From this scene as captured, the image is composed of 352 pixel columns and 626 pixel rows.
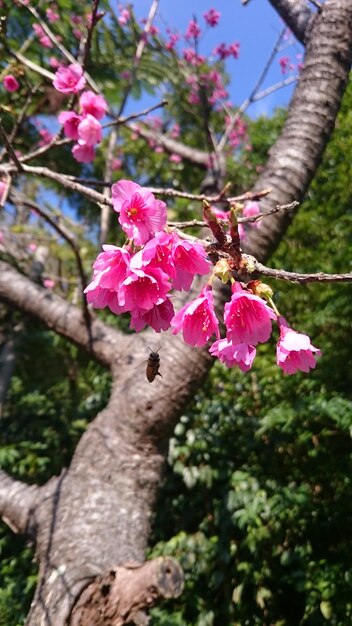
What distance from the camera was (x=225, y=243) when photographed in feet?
2.88

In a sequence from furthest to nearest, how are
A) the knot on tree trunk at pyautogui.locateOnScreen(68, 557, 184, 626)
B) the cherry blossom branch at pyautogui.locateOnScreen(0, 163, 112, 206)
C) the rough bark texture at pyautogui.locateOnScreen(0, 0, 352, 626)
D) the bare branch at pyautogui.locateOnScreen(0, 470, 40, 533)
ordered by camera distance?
the bare branch at pyautogui.locateOnScreen(0, 470, 40, 533)
the rough bark texture at pyautogui.locateOnScreen(0, 0, 352, 626)
the knot on tree trunk at pyautogui.locateOnScreen(68, 557, 184, 626)
the cherry blossom branch at pyautogui.locateOnScreen(0, 163, 112, 206)

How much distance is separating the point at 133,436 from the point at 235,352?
1.10m

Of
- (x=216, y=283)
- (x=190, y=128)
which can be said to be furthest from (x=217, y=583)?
(x=190, y=128)

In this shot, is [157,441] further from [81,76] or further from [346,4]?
[346,4]

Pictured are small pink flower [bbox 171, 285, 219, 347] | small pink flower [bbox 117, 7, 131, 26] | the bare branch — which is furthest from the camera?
small pink flower [bbox 117, 7, 131, 26]

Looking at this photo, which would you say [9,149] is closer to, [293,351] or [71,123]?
[71,123]

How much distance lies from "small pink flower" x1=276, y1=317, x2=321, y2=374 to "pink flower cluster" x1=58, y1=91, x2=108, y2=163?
1381 mm

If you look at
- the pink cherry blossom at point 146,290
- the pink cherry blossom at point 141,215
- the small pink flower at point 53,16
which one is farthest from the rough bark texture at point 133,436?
the small pink flower at point 53,16

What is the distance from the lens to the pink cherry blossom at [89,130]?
6.61ft

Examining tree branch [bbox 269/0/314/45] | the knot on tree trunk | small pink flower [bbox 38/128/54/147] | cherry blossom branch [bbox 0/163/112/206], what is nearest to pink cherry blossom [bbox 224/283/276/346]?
cherry blossom branch [bbox 0/163/112/206]

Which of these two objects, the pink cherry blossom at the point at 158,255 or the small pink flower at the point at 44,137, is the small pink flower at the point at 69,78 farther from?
the small pink flower at the point at 44,137

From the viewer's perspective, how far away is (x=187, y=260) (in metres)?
0.96

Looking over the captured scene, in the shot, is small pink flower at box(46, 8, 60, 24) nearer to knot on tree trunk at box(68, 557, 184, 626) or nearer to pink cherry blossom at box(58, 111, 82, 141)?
pink cherry blossom at box(58, 111, 82, 141)

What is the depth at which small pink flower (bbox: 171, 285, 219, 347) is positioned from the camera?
101cm
